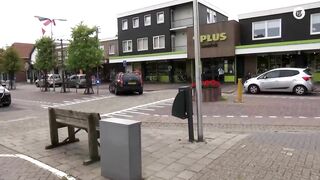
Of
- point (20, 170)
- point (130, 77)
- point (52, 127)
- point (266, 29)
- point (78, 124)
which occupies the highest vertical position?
point (266, 29)

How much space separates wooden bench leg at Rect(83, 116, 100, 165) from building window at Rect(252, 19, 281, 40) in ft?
82.1

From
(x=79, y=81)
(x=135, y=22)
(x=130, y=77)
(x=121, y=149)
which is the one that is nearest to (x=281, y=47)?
(x=130, y=77)

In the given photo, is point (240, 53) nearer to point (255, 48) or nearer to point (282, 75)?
point (255, 48)

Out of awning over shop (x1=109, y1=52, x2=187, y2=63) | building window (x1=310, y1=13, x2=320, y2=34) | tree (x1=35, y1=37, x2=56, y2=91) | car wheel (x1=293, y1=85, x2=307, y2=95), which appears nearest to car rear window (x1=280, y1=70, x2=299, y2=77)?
car wheel (x1=293, y1=85, x2=307, y2=95)

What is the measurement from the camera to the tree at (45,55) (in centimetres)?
3066

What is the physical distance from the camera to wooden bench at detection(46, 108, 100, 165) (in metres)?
5.93

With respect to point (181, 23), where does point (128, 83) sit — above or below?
below

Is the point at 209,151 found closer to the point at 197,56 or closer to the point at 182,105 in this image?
the point at 182,105

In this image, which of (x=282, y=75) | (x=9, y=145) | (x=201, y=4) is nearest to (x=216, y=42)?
(x=201, y=4)

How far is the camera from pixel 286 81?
1866cm

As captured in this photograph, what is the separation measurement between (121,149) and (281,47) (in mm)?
23056

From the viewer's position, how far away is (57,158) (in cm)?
642

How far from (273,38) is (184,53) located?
26.4ft

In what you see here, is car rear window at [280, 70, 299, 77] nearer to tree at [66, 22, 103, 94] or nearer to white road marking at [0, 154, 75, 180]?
tree at [66, 22, 103, 94]
